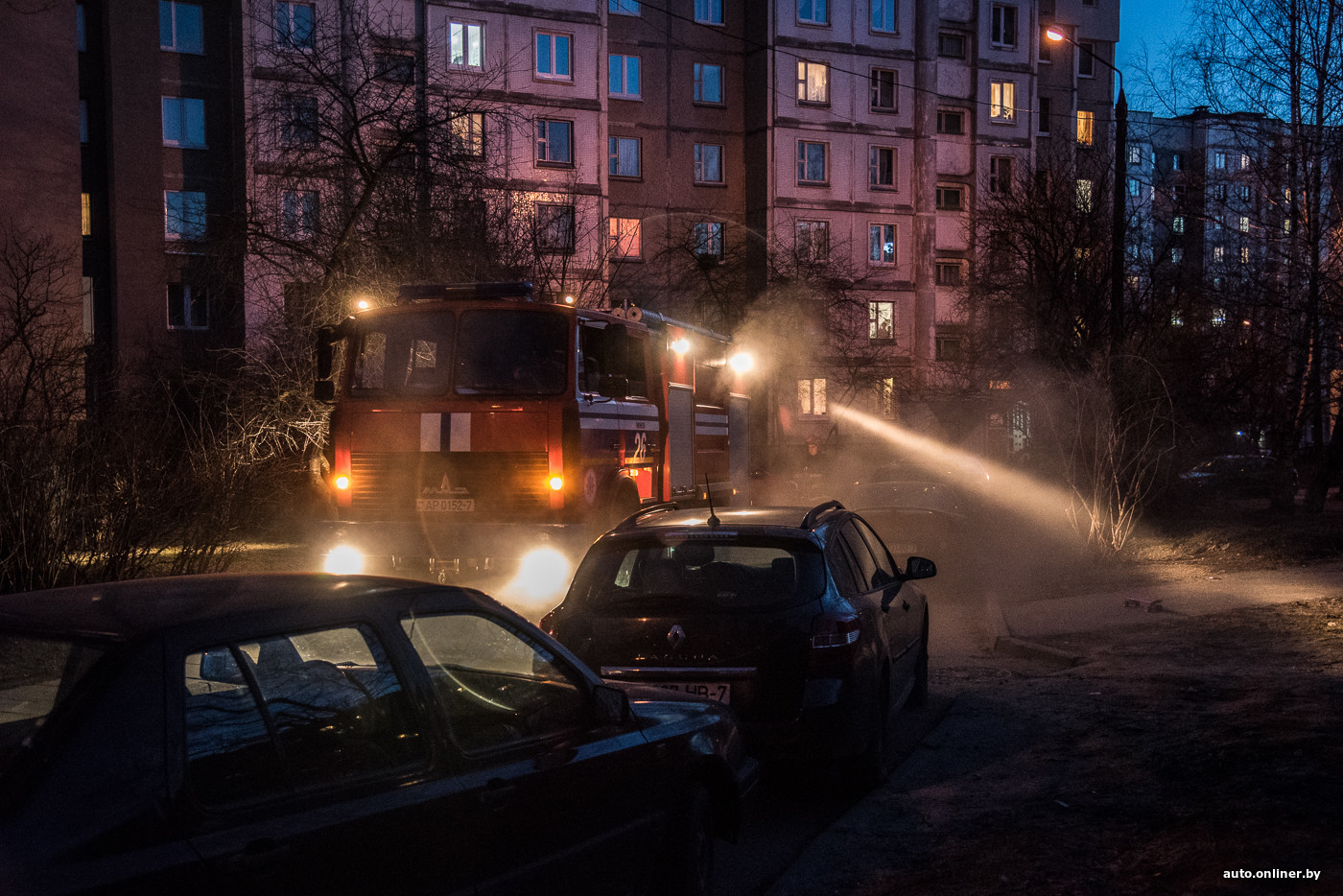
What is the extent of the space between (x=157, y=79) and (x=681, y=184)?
18.2 metres

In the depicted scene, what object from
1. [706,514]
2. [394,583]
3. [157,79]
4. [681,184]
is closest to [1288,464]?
[706,514]

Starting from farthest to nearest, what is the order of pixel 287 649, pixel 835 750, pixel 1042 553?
pixel 1042 553 < pixel 835 750 < pixel 287 649

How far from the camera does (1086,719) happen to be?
26.4 feet

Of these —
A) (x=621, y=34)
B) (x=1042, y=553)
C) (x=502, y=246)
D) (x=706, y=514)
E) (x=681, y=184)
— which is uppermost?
(x=621, y=34)

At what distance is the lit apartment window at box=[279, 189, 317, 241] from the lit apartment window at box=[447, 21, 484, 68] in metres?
22.6

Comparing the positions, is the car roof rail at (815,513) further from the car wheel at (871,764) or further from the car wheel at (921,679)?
the car wheel at (921,679)

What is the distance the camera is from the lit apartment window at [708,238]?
4459 cm

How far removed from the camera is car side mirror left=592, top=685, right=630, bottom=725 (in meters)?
4.30

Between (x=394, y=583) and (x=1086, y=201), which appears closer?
(x=394, y=583)

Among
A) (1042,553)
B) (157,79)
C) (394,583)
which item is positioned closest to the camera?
(394,583)

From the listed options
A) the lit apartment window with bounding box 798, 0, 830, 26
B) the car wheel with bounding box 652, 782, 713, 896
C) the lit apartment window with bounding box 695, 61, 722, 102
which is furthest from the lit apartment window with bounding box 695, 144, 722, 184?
the car wheel with bounding box 652, 782, 713, 896

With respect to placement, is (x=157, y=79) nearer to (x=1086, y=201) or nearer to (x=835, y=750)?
(x=1086, y=201)

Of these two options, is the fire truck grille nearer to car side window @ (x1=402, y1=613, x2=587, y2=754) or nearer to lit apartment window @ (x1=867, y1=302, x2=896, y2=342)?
car side window @ (x1=402, y1=613, x2=587, y2=754)

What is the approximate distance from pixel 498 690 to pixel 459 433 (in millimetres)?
8269
